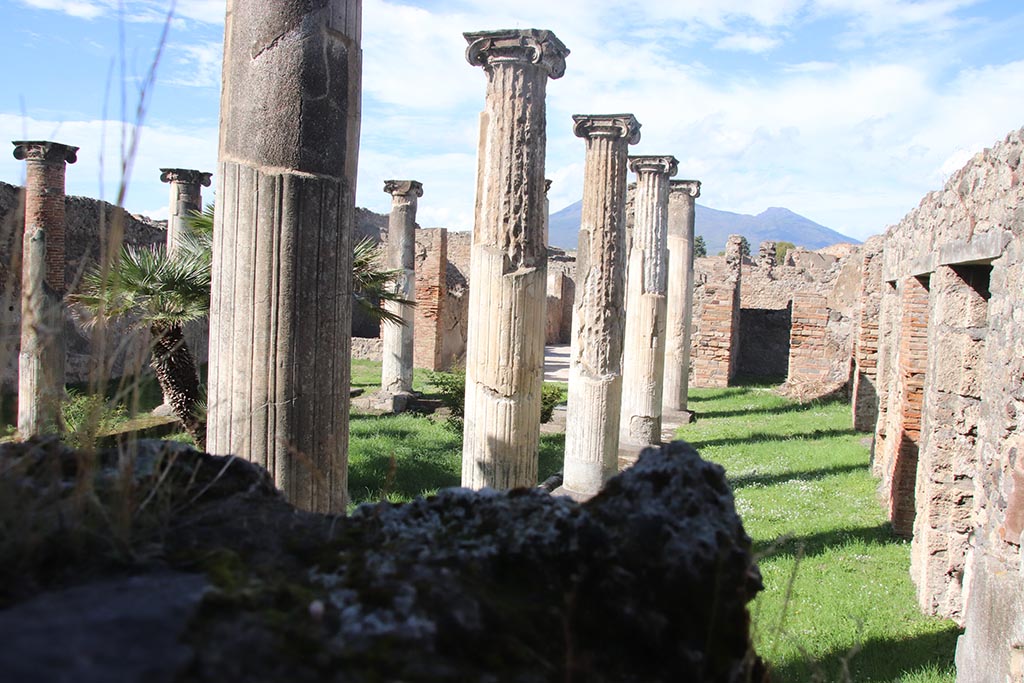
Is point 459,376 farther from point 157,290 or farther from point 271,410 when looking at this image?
point 271,410

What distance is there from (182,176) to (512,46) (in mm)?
10084

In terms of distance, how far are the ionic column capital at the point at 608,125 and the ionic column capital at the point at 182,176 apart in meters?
8.46

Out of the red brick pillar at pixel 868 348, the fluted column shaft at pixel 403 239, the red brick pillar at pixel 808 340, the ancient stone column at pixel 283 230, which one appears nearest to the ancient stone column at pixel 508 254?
the ancient stone column at pixel 283 230

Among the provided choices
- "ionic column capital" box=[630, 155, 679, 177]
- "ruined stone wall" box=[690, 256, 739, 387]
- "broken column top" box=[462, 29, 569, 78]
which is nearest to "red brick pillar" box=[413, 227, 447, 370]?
"ruined stone wall" box=[690, 256, 739, 387]

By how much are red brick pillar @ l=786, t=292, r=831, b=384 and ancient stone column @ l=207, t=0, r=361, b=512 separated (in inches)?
621

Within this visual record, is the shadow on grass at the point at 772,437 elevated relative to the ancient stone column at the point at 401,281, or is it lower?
lower

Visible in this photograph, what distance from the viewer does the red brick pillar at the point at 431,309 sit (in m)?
21.5

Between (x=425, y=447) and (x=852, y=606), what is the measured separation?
623cm

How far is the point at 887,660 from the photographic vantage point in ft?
17.4

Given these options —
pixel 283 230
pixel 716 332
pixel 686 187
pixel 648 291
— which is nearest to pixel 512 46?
pixel 283 230

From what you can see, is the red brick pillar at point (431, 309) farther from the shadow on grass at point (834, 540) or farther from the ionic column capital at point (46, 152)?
the shadow on grass at point (834, 540)

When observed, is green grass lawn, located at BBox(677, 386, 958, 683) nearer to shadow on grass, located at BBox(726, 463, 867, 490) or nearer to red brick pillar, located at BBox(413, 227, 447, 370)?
shadow on grass, located at BBox(726, 463, 867, 490)

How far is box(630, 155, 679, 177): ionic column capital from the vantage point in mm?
12898

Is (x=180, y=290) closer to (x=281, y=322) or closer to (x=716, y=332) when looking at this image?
(x=281, y=322)
